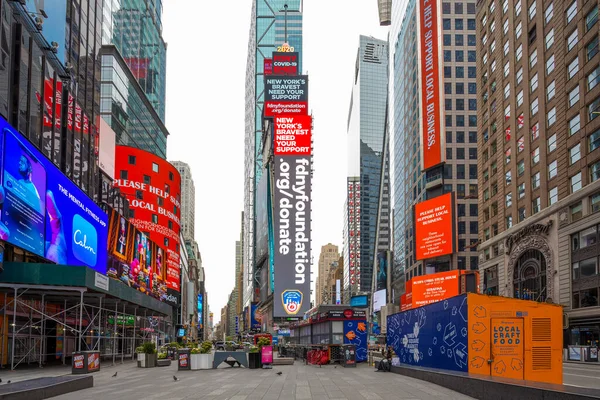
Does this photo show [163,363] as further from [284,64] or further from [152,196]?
[284,64]

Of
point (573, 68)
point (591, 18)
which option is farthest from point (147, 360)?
point (591, 18)

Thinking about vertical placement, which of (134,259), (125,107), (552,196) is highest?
(125,107)

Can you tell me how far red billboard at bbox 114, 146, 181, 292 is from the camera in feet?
313

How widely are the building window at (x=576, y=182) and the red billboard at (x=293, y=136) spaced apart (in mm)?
68235

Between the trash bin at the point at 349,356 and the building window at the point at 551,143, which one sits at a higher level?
the building window at the point at 551,143

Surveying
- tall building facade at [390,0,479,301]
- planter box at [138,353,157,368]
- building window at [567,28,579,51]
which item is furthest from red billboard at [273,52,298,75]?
planter box at [138,353,157,368]

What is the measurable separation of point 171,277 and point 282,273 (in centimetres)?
2689

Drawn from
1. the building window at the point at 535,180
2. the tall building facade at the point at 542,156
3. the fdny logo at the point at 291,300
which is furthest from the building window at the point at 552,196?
the fdny logo at the point at 291,300

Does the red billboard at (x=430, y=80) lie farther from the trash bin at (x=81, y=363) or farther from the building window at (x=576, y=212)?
the trash bin at (x=81, y=363)

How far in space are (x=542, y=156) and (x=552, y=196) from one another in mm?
4417

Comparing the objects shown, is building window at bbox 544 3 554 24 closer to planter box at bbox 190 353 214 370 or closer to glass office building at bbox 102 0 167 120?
planter box at bbox 190 353 214 370

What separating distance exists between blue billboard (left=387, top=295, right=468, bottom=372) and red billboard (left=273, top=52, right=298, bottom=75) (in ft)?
425

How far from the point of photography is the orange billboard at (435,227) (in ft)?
348

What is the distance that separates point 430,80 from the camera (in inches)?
4444
